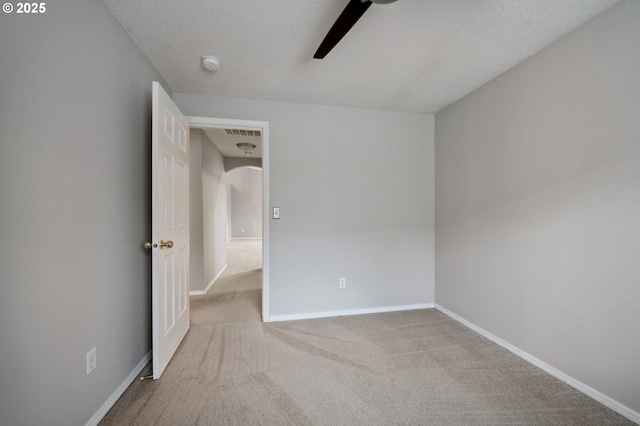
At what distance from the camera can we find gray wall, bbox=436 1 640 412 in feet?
4.84

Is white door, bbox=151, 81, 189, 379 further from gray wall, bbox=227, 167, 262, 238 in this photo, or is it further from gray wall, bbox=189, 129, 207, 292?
gray wall, bbox=227, 167, 262, 238

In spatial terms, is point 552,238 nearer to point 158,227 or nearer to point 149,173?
point 158,227

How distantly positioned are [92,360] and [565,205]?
10.1 ft

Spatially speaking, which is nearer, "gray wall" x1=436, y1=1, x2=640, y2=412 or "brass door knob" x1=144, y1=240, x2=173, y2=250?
"gray wall" x1=436, y1=1, x2=640, y2=412

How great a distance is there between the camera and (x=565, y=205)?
1.78 metres

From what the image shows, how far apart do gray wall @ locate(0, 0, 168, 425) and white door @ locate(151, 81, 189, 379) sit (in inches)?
7.1

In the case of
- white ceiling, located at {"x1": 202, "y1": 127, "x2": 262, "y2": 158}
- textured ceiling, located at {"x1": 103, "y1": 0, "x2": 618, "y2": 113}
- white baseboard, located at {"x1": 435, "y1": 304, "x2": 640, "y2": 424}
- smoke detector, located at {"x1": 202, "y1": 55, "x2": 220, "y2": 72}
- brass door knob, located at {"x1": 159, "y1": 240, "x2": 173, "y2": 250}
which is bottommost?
white baseboard, located at {"x1": 435, "y1": 304, "x2": 640, "y2": 424}

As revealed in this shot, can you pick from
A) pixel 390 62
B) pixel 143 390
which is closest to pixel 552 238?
pixel 390 62

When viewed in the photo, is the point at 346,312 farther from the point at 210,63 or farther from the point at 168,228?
the point at 210,63

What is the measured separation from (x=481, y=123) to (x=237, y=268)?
4726mm

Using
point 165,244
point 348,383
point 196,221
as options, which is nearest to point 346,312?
point 348,383

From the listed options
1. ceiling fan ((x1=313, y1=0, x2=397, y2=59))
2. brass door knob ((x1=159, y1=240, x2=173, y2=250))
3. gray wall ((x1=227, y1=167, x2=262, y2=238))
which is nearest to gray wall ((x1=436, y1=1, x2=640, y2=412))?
ceiling fan ((x1=313, y1=0, x2=397, y2=59))

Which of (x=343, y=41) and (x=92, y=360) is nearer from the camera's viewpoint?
(x=92, y=360)

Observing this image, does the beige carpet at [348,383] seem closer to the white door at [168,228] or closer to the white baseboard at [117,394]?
the white baseboard at [117,394]
